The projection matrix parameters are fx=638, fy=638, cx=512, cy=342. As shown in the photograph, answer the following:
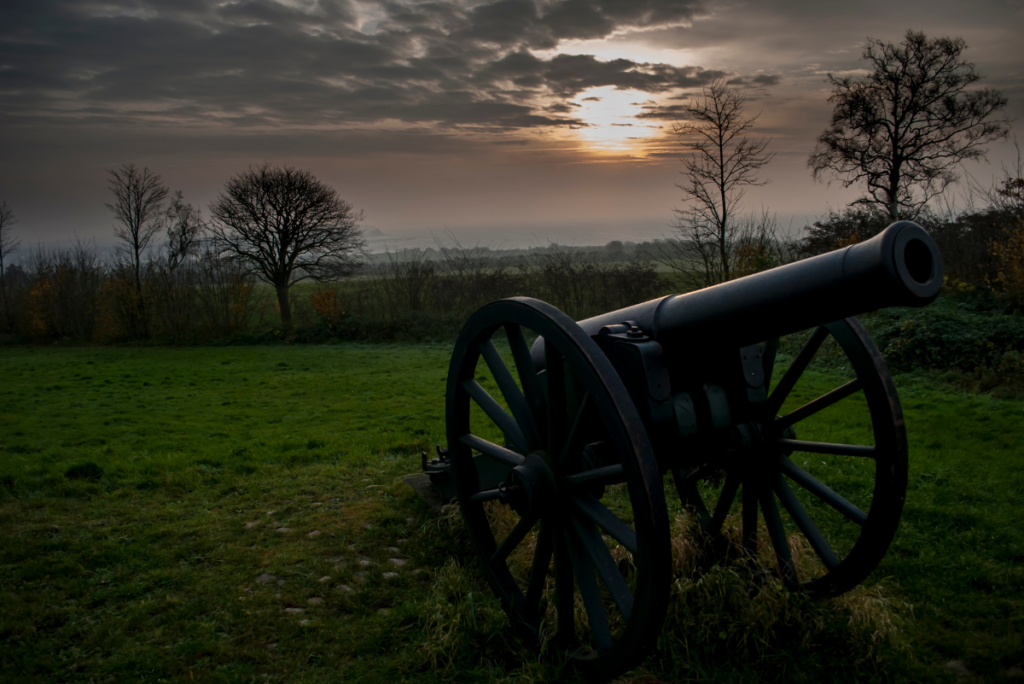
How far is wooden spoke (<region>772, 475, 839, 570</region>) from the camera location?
10.9 ft

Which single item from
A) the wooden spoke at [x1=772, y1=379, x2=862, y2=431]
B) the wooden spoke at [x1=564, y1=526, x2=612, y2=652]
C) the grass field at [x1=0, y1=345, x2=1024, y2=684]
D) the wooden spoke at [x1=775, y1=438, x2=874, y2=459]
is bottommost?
the grass field at [x1=0, y1=345, x2=1024, y2=684]

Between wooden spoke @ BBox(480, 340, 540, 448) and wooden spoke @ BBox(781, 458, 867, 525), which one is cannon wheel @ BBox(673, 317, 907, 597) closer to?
wooden spoke @ BBox(781, 458, 867, 525)

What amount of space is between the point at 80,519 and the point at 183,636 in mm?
2558

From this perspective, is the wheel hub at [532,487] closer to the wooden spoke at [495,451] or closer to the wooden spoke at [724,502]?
the wooden spoke at [495,451]

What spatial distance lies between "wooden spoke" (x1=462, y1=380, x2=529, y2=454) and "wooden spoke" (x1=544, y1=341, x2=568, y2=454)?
0.98 feet

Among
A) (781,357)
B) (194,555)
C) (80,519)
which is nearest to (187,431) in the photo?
(80,519)

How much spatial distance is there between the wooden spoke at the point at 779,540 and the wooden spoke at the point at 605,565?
1311 mm

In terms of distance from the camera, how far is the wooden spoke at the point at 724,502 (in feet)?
12.0

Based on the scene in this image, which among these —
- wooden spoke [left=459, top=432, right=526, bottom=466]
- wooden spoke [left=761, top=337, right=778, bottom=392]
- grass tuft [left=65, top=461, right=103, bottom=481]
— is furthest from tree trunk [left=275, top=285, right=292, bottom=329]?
wooden spoke [left=761, top=337, right=778, bottom=392]

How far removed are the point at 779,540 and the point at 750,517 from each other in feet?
0.70

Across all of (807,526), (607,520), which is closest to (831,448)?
(807,526)

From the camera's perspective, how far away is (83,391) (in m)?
13.3

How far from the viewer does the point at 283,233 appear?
25.2m

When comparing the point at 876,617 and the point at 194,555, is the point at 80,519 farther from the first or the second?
the point at 876,617
